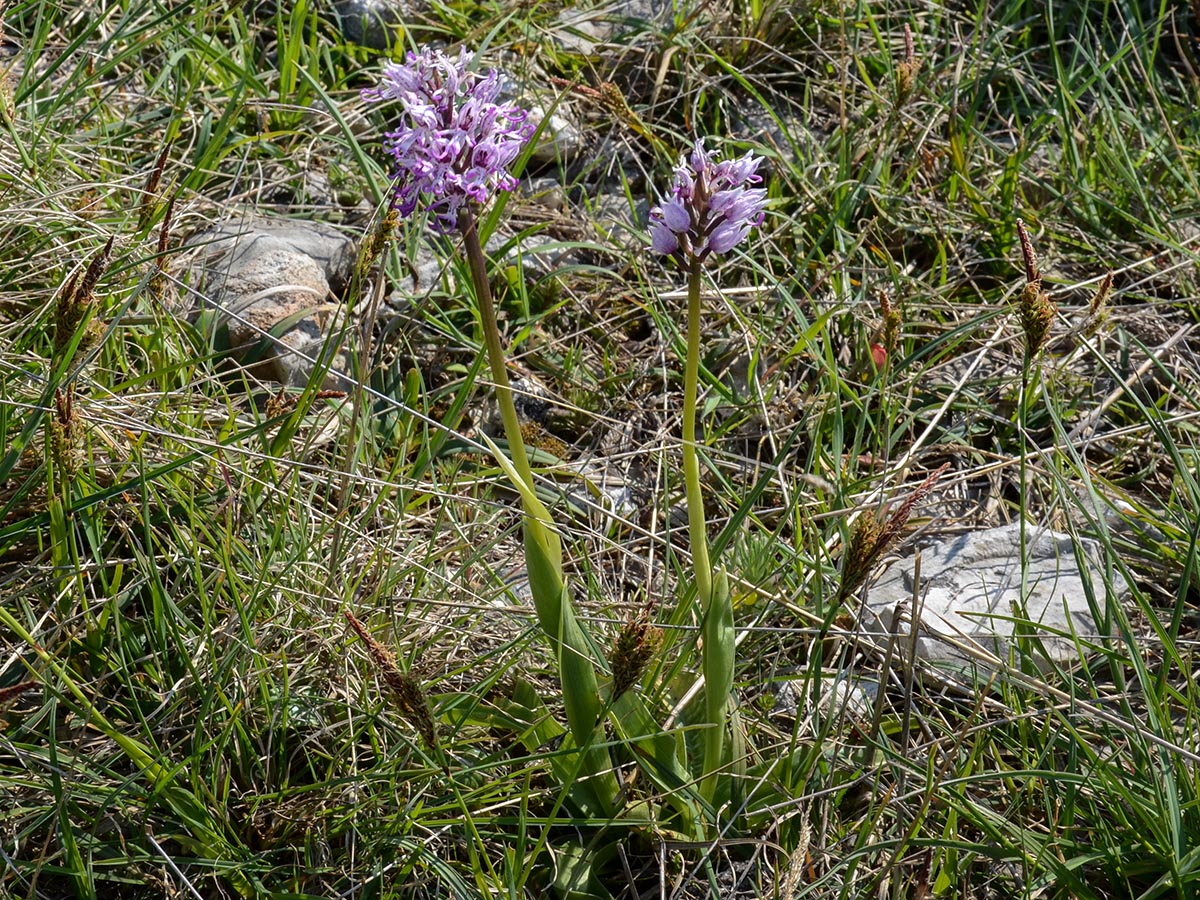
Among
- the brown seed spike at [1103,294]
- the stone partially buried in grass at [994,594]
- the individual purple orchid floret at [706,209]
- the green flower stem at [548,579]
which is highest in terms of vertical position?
the individual purple orchid floret at [706,209]

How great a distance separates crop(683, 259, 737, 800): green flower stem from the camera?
5.37ft

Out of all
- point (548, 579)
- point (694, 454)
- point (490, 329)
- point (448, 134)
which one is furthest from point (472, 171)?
point (548, 579)

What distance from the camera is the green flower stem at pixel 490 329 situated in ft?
5.14

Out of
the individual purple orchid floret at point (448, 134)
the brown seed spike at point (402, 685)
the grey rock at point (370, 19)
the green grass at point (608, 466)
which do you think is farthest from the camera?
the grey rock at point (370, 19)

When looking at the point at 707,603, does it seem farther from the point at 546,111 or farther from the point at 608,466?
the point at 546,111

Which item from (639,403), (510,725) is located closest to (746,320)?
(639,403)

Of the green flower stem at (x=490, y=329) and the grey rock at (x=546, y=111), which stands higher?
the green flower stem at (x=490, y=329)

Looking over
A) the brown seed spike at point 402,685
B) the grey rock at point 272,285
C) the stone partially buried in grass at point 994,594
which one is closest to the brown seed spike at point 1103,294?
the stone partially buried in grass at point 994,594

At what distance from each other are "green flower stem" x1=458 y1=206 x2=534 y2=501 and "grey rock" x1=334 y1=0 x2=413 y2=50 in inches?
93.8

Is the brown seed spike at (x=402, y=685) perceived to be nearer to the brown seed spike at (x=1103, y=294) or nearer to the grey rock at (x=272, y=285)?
the grey rock at (x=272, y=285)

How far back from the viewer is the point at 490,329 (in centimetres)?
163

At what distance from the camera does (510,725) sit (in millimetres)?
2002

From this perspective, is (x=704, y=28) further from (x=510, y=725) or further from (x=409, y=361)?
(x=510, y=725)

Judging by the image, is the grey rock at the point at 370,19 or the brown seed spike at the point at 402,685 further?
the grey rock at the point at 370,19
